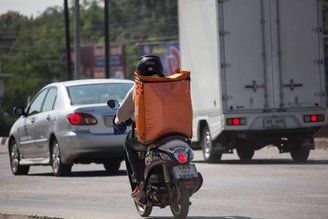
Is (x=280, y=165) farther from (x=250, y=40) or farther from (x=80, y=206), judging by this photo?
(x=80, y=206)

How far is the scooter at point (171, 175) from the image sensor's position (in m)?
10.5

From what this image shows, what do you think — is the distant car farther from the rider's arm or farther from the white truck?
the rider's arm

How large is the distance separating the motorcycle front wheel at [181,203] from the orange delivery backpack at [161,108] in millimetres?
649

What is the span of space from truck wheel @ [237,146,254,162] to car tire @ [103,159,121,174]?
11.3ft

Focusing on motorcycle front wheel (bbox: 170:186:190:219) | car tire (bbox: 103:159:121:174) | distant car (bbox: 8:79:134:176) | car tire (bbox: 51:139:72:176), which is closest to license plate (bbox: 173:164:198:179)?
motorcycle front wheel (bbox: 170:186:190:219)

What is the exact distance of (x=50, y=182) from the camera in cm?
1725

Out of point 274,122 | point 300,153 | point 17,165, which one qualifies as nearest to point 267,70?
point 274,122

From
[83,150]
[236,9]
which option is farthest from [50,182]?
[236,9]

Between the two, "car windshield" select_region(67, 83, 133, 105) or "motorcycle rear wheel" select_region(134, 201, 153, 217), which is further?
"car windshield" select_region(67, 83, 133, 105)

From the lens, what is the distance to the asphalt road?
11.9 meters

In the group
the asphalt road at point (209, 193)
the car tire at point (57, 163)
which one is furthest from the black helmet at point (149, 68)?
the car tire at point (57, 163)

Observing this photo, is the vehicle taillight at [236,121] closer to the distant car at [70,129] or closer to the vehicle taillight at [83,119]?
the distant car at [70,129]

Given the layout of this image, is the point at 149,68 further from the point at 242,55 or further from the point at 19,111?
the point at 242,55

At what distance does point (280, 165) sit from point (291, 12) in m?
3.06
